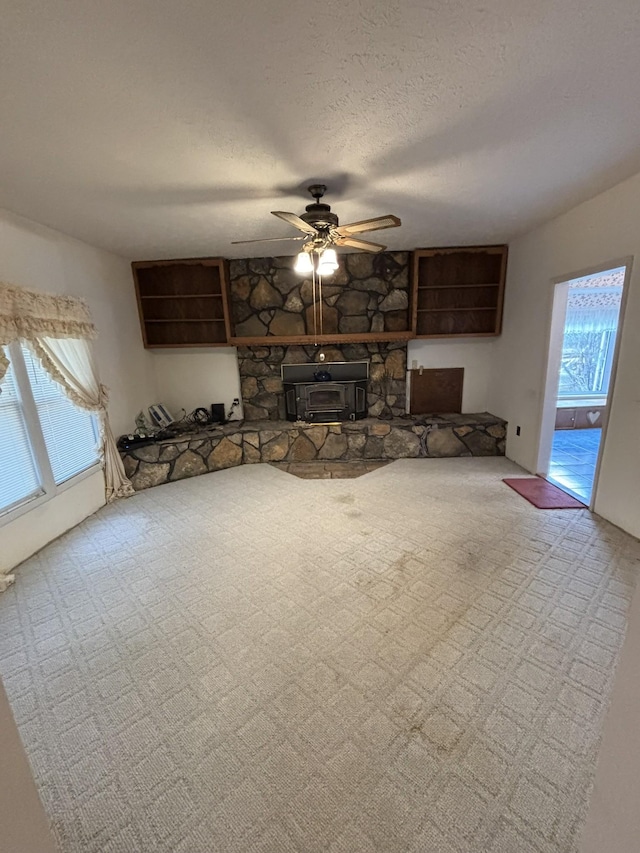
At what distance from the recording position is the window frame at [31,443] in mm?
2596

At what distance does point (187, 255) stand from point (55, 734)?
418 cm

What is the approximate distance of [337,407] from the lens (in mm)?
4703

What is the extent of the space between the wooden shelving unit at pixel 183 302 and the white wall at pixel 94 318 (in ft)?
0.57

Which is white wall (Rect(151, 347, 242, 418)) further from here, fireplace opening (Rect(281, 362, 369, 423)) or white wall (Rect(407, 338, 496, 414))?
white wall (Rect(407, 338, 496, 414))

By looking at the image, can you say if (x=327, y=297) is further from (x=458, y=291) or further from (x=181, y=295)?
(x=181, y=295)

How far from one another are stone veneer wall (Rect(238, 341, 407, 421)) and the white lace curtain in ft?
5.86

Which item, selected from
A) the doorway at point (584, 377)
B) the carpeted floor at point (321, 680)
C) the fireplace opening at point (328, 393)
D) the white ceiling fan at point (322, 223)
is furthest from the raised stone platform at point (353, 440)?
the white ceiling fan at point (322, 223)

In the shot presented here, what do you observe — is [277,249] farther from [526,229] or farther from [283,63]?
[283,63]

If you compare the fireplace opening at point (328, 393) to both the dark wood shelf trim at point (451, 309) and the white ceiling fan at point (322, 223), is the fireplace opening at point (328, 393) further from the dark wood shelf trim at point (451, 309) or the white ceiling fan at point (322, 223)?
the white ceiling fan at point (322, 223)

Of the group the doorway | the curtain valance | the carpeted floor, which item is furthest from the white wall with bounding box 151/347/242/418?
the doorway

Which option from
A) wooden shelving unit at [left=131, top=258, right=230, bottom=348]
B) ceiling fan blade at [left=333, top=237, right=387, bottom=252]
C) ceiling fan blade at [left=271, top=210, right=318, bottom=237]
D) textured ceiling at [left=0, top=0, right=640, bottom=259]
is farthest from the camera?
wooden shelving unit at [left=131, top=258, right=230, bottom=348]

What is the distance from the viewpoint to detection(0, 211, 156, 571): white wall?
8.52ft

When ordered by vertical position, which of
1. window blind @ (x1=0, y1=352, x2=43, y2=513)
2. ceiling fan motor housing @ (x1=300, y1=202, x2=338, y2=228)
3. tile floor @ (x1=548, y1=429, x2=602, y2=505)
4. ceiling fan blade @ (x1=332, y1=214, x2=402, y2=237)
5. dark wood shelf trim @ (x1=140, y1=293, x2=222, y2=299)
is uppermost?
ceiling fan motor housing @ (x1=300, y1=202, x2=338, y2=228)

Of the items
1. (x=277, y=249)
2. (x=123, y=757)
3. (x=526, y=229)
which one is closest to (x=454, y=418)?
(x=526, y=229)
